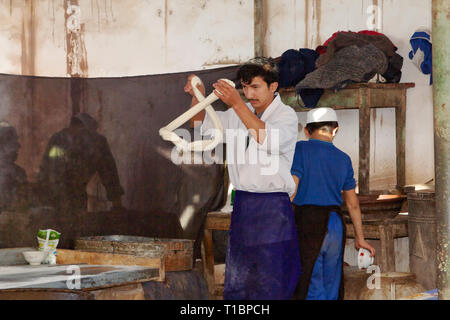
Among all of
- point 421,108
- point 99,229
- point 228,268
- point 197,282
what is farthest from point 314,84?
point 99,229

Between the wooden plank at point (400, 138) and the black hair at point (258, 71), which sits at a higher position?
the black hair at point (258, 71)

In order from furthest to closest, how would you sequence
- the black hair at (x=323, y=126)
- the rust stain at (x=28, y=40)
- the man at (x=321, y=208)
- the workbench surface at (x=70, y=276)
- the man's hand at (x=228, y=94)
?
1. the rust stain at (x=28, y=40)
2. the black hair at (x=323, y=126)
3. the man at (x=321, y=208)
4. the workbench surface at (x=70, y=276)
5. the man's hand at (x=228, y=94)

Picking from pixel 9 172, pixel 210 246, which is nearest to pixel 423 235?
pixel 210 246

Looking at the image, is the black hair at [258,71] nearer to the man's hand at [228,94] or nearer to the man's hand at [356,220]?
the man's hand at [228,94]

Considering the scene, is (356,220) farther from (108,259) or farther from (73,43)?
(73,43)

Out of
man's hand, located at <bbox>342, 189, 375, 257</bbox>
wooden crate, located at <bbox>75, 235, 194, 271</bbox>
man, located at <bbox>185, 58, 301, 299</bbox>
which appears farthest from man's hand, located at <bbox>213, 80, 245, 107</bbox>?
wooden crate, located at <bbox>75, 235, 194, 271</bbox>

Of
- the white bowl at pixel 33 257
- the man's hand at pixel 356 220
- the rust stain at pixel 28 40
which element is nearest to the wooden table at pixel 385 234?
the man's hand at pixel 356 220

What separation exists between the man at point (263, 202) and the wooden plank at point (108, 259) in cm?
69

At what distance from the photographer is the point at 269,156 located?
3.12 m

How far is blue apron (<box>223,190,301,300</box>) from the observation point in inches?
122

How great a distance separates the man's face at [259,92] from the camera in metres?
3.19

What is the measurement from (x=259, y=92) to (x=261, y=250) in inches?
30.8

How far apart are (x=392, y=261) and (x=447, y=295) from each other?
164 centimetres

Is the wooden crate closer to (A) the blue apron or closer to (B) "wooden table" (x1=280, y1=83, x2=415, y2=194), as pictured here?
(A) the blue apron
